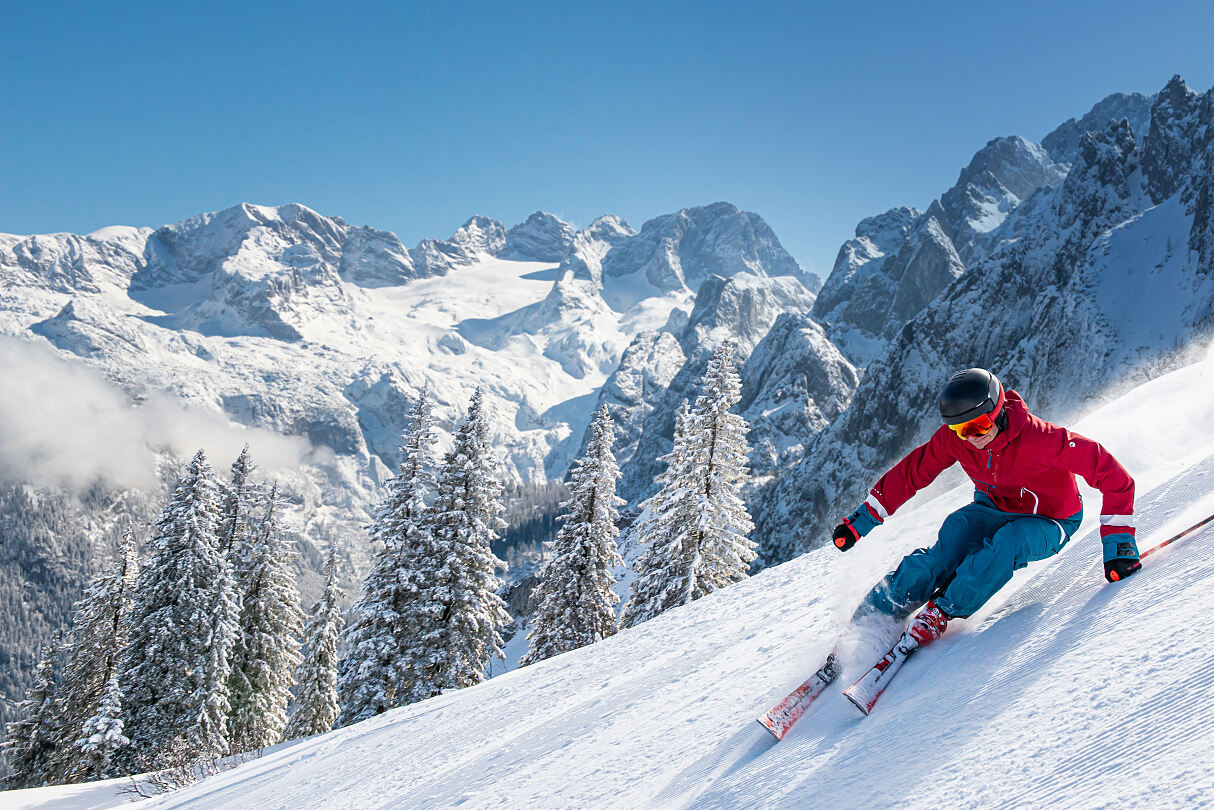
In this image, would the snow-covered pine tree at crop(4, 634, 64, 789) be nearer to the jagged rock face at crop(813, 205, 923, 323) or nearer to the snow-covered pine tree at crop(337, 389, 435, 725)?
the snow-covered pine tree at crop(337, 389, 435, 725)

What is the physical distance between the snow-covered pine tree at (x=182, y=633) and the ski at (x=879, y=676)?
74.6 ft

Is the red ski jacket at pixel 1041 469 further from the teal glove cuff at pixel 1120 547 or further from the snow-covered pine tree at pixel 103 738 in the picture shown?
the snow-covered pine tree at pixel 103 738

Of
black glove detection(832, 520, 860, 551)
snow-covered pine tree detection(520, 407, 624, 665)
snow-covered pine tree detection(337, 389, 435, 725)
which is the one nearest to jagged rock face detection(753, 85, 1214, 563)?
snow-covered pine tree detection(520, 407, 624, 665)

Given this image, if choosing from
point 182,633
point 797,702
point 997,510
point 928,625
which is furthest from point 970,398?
point 182,633

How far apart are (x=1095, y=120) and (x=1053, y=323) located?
162m

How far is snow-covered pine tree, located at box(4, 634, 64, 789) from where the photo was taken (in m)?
24.0

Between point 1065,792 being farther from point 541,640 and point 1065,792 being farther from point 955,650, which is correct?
point 541,640

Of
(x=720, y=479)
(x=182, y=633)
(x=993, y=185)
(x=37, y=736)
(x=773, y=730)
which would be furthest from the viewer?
(x=993, y=185)

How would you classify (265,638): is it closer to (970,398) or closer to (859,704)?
(859,704)

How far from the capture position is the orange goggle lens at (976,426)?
399 centimetres

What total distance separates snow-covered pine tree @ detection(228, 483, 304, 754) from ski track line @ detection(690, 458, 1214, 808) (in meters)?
24.1

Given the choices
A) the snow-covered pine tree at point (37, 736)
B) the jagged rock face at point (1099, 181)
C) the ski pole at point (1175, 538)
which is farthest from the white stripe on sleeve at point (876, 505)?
the jagged rock face at point (1099, 181)

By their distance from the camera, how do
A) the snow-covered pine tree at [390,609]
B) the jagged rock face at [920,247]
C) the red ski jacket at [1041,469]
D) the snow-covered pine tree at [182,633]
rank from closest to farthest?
the red ski jacket at [1041,469]
the snow-covered pine tree at [390,609]
the snow-covered pine tree at [182,633]
the jagged rock face at [920,247]

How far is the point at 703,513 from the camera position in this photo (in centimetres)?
2098
